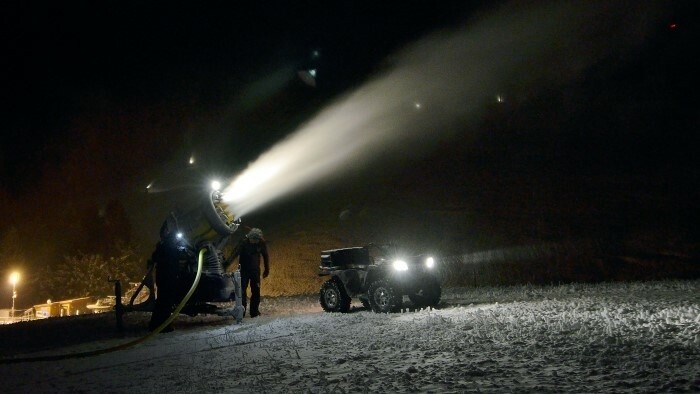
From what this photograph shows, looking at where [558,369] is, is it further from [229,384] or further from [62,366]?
[62,366]

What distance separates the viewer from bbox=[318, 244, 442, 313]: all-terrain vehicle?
539 inches

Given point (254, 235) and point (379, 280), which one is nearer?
point (379, 280)

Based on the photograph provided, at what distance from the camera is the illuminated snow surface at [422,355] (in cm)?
633

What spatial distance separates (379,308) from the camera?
1368 cm

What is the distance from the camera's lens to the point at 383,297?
1368cm

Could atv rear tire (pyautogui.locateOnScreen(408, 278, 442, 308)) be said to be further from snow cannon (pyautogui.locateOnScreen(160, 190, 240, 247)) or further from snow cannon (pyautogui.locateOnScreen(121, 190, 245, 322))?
Result: snow cannon (pyautogui.locateOnScreen(160, 190, 240, 247))

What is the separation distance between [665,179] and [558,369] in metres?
31.9

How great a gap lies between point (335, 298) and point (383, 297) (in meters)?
1.61

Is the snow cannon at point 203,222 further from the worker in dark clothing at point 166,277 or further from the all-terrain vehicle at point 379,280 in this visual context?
the all-terrain vehicle at point 379,280

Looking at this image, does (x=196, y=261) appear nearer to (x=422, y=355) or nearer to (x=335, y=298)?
(x=335, y=298)

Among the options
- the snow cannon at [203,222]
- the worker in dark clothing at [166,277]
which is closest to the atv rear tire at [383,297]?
the snow cannon at [203,222]

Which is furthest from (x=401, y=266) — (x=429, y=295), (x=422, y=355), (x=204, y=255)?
(x=422, y=355)

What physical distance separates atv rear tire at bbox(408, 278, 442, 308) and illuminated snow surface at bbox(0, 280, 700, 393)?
106cm

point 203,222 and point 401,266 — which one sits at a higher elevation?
point 203,222
